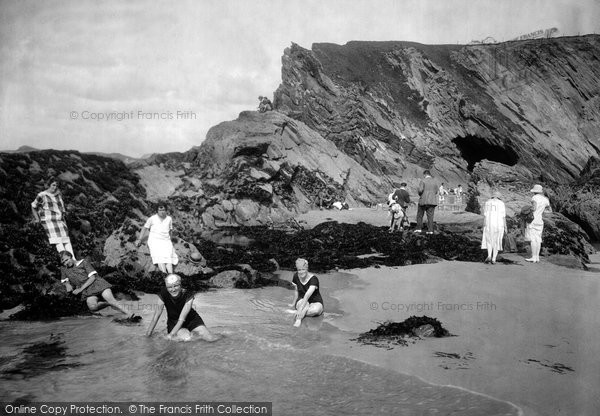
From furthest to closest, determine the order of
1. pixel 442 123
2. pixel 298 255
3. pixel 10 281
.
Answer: pixel 442 123 < pixel 298 255 < pixel 10 281

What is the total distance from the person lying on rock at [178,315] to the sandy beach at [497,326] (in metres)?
2.04

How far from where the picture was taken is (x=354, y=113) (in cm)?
4622

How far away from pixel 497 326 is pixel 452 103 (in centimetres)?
5267

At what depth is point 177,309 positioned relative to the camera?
7.26 meters

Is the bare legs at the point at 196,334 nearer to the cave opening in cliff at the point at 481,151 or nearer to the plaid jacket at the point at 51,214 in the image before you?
the plaid jacket at the point at 51,214

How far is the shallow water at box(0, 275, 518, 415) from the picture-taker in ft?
17.2

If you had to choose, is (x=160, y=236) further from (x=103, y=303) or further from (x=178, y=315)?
(x=178, y=315)

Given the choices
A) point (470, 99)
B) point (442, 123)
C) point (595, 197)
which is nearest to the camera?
point (595, 197)

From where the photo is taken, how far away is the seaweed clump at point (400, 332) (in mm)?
7039

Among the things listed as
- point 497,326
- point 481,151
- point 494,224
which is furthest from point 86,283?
point 481,151

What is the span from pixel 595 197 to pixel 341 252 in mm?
23820

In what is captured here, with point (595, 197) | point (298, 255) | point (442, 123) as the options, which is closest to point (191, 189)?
point (298, 255)

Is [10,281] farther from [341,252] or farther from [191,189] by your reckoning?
[191,189]

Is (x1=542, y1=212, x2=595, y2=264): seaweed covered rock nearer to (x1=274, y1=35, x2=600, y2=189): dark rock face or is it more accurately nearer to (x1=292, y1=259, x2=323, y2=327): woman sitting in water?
(x1=292, y1=259, x2=323, y2=327): woman sitting in water
